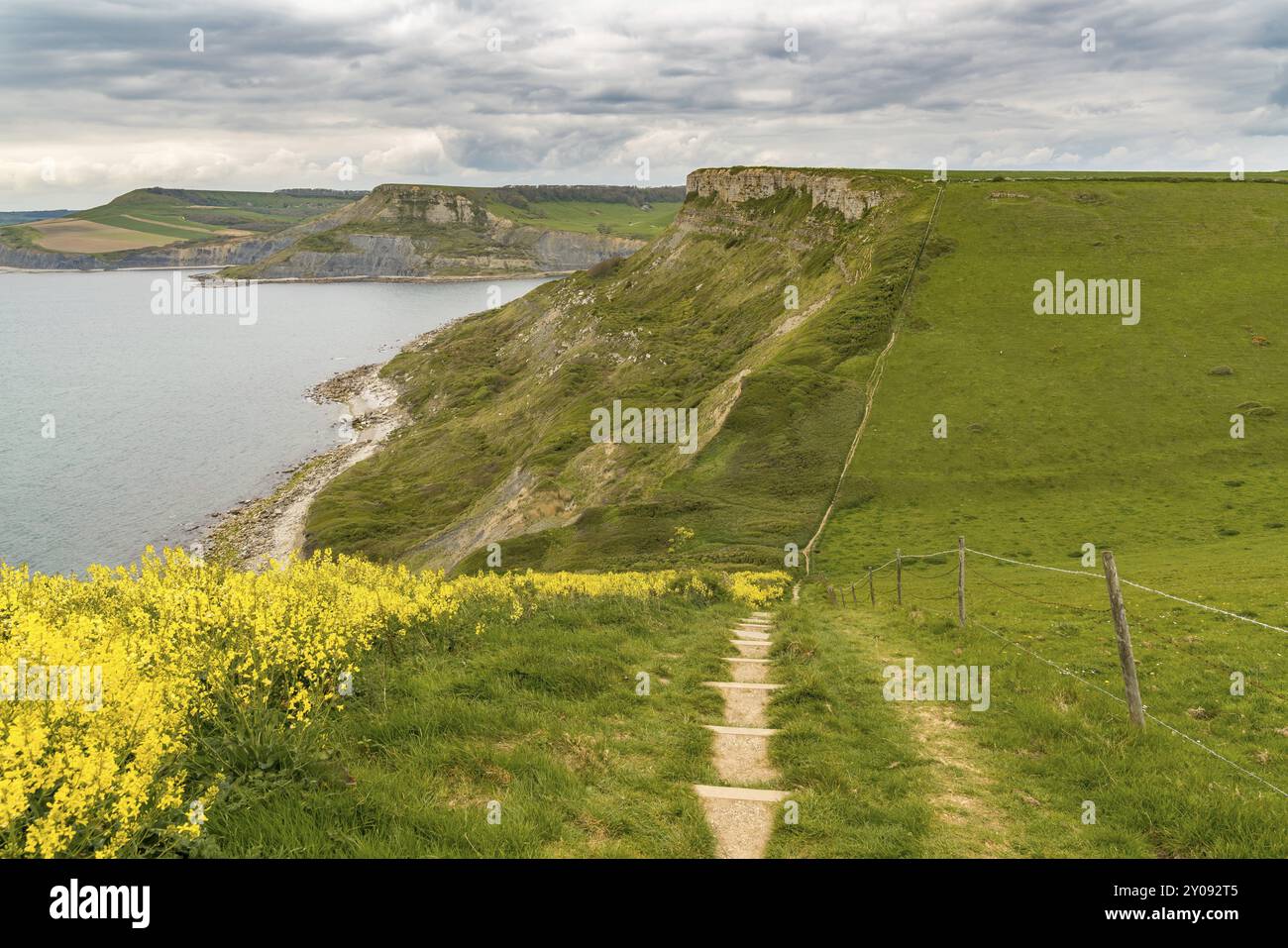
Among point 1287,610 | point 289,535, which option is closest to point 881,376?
point 1287,610

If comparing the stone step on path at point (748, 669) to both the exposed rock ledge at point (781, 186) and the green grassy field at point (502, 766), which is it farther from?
the exposed rock ledge at point (781, 186)

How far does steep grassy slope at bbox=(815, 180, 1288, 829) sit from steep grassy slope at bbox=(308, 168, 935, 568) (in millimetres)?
6111

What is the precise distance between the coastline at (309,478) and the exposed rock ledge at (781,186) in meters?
81.2

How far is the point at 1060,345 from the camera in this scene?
2992 inches

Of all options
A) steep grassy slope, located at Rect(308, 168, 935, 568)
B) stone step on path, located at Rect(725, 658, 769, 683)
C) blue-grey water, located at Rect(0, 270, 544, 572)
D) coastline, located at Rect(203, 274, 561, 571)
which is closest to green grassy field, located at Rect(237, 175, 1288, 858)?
stone step on path, located at Rect(725, 658, 769, 683)

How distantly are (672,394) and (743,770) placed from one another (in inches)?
3270
